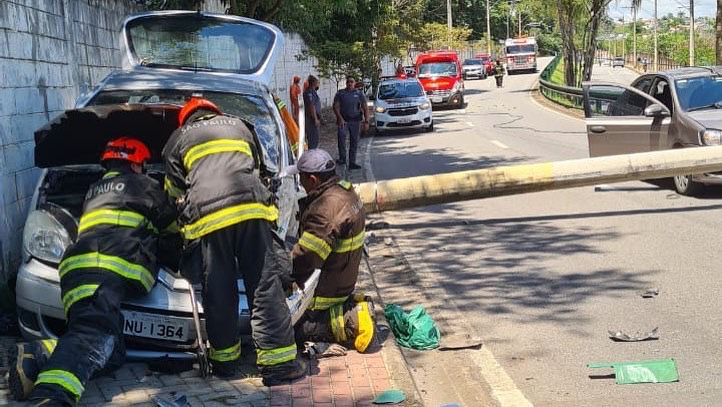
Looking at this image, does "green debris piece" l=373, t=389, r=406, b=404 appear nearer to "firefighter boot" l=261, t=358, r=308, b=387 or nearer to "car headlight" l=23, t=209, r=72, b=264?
"firefighter boot" l=261, t=358, r=308, b=387

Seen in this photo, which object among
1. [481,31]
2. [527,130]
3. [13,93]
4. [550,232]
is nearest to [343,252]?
[13,93]

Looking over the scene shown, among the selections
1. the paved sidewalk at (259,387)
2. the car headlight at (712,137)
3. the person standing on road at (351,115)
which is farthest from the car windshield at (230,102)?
the person standing on road at (351,115)

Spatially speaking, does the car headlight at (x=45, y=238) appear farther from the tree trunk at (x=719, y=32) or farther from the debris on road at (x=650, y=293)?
the tree trunk at (x=719, y=32)

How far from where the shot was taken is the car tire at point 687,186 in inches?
458

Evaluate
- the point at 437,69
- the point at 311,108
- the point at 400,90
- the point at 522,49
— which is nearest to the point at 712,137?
the point at 311,108

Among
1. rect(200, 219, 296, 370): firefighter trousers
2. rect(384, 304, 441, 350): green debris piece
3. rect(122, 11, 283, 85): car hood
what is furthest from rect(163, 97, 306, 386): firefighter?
rect(122, 11, 283, 85): car hood

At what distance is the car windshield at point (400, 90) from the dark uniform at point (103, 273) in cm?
2039

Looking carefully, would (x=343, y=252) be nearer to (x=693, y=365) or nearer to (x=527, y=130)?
(x=693, y=365)

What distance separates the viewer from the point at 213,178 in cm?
519

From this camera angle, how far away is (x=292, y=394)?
5.14 meters

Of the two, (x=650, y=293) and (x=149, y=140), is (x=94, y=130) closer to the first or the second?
(x=149, y=140)

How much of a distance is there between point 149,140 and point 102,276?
4.97 feet

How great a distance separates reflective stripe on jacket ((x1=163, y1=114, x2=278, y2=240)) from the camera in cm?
517

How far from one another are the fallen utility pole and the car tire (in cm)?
111
